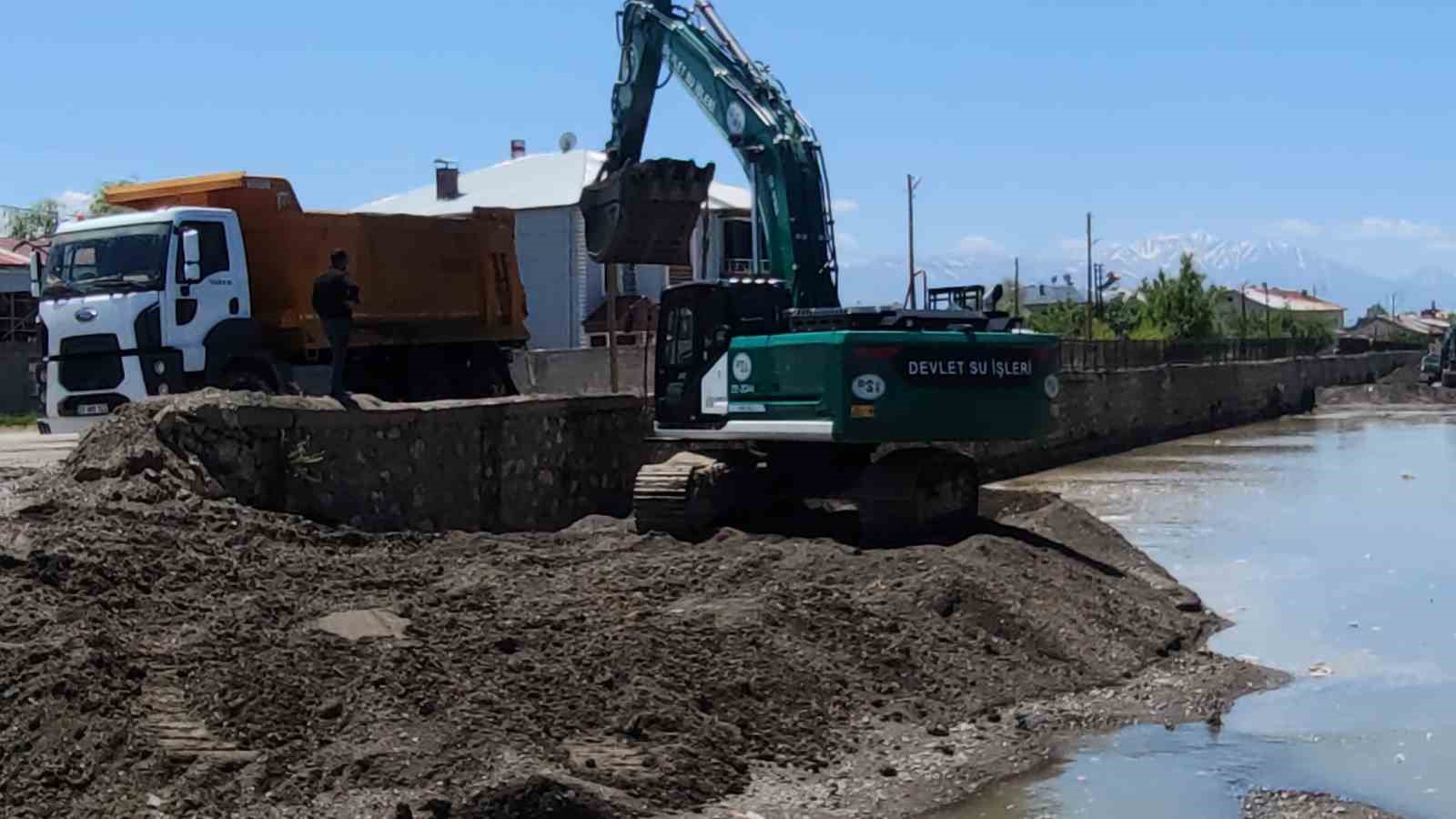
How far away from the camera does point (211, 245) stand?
55.7 ft

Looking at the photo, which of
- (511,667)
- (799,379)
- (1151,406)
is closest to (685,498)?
(799,379)

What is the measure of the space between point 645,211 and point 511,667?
899 centimetres

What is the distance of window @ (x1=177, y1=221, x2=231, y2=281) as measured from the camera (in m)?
16.9

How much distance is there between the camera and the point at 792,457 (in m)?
15.8

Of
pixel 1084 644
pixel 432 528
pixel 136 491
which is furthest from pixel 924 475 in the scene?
pixel 136 491

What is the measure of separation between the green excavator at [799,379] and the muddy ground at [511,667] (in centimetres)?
125

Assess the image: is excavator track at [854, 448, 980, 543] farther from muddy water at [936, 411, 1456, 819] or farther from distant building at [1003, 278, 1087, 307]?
distant building at [1003, 278, 1087, 307]

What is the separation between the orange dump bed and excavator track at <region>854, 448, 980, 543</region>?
624 centimetres

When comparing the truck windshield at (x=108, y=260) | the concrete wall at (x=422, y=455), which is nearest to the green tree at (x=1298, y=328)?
the concrete wall at (x=422, y=455)

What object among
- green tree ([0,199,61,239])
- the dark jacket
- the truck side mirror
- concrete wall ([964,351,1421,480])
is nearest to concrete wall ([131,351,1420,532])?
the dark jacket

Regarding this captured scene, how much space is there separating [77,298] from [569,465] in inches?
194

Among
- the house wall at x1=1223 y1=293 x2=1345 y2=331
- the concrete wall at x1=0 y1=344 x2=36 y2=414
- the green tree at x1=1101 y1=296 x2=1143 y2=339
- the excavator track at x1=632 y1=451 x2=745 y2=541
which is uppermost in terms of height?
the house wall at x1=1223 y1=293 x2=1345 y2=331

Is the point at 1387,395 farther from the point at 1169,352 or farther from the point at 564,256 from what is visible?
the point at 564,256

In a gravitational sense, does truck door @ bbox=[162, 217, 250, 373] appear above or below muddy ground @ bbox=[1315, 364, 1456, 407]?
above
